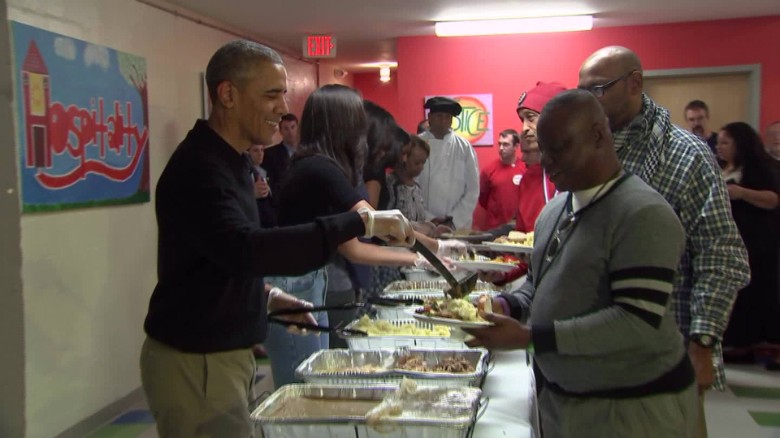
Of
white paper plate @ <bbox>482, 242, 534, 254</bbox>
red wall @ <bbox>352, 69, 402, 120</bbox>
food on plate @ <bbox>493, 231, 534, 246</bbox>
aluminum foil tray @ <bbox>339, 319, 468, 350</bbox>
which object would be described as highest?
red wall @ <bbox>352, 69, 402, 120</bbox>

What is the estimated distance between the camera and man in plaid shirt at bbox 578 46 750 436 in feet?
5.28

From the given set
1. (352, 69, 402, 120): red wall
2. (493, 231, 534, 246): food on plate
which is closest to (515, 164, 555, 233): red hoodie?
(493, 231, 534, 246): food on plate

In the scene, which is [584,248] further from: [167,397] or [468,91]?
[468,91]

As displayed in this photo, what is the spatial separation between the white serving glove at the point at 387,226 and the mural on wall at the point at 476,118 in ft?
15.2

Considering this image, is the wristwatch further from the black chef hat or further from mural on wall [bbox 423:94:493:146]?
mural on wall [bbox 423:94:493:146]

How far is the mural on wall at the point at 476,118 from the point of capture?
20.1 feet

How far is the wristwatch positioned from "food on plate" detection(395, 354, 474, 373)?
0.51 metres

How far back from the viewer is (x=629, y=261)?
4.09 feet

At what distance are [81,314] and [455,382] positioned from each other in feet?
8.23

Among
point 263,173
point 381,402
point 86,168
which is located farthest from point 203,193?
point 263,173

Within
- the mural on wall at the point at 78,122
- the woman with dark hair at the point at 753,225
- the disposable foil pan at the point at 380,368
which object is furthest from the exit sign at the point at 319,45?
the disposable foil pan at the point at 380,368

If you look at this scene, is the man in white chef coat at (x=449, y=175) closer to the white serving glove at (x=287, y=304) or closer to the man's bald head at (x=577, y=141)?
the white serving glove at (x=287, y=304)

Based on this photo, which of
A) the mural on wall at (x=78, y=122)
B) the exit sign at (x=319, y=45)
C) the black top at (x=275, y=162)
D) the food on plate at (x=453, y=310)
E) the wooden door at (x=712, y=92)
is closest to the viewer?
the food on plate at (x=453, y=310)

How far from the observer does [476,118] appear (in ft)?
20.2
